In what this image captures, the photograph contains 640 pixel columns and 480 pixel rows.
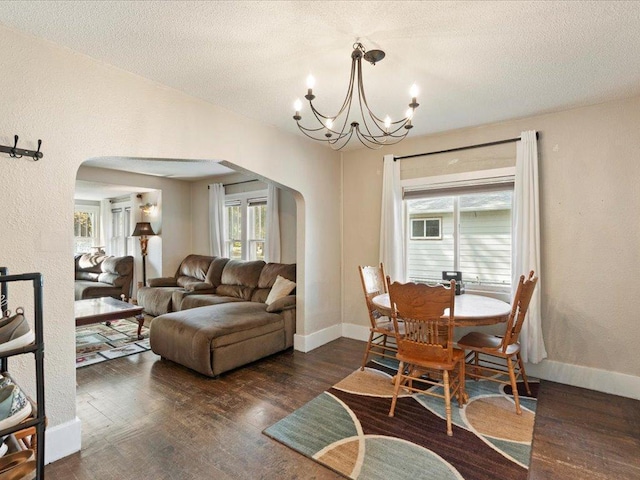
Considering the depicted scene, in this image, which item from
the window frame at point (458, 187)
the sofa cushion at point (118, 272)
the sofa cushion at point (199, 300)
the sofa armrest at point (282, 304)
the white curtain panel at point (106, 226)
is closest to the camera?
the window frame at point (458, 187)

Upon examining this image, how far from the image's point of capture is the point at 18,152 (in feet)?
6.16

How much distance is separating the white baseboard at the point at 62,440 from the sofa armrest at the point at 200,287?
3196 mm

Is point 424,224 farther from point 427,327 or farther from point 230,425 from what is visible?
point 230,425

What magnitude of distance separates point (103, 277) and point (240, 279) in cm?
332

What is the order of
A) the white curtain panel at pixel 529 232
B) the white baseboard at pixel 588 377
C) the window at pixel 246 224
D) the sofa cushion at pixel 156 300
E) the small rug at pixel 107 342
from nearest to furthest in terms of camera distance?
the white baseboard at pixel 588 377, the white curtain panel at pixel 529 232, the small rug at pixel 107 342, the sofa cushion at pixel 156 300, the window at pixel 246 224

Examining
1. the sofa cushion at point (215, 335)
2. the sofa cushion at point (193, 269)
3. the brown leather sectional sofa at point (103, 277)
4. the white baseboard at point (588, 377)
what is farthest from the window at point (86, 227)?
the white baseboard at point (588, 377)

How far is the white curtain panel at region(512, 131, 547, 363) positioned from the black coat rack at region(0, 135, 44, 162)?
3786mm

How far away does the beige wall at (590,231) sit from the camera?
284 cm

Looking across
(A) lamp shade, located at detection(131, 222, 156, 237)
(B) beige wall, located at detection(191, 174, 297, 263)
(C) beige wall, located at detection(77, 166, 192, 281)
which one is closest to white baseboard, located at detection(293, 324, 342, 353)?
(B) beige wall, located at detection(191, 174, 297, 263)

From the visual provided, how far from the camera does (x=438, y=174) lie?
3.80m

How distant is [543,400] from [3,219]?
158 inches

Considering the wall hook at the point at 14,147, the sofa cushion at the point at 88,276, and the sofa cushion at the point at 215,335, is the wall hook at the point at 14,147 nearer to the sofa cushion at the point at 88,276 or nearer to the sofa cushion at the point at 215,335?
the sofa cushion at the point at 215,335

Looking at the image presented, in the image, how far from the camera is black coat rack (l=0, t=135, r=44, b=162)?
1.84m

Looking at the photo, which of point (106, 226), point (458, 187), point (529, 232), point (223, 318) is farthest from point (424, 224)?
point (106, 226)
